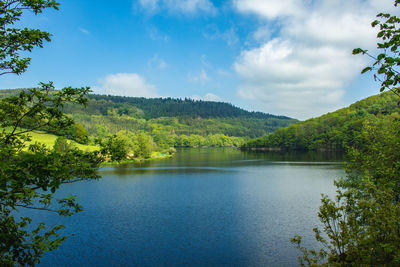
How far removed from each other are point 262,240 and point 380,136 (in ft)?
35.6

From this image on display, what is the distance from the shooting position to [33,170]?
4.89 meters

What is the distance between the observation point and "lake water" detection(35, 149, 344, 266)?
1680 centimetres


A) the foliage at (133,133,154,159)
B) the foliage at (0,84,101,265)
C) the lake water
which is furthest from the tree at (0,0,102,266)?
the foliage at (133,133,154,159)

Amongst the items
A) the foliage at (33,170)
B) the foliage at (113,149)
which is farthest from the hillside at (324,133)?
the foliage at (33,170)

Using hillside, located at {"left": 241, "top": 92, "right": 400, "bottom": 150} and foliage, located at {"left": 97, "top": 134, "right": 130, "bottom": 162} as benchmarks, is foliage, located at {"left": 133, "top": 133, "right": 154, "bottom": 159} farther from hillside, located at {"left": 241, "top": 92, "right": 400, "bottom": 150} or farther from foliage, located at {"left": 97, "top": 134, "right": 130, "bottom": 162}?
foliage, located at {"left": 97, "top": 134, "right": 130, "bottom": 162}

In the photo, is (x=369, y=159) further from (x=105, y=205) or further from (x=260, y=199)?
(x=105, y=205)

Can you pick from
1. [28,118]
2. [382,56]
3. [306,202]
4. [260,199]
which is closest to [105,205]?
[260,199]

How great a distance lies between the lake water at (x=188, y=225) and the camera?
55.1ft

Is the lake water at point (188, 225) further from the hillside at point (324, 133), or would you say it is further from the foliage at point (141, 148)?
the hillside at point (324, 133)

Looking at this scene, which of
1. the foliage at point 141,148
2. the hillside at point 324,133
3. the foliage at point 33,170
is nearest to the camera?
the foliage at point 33,170

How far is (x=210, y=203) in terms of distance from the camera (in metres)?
30.0

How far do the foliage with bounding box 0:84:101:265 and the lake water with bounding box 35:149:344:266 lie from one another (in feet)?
37.9

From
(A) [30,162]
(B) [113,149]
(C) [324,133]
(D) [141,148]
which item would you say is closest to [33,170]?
(A) [30,162]

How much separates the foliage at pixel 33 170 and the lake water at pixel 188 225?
11549mm
